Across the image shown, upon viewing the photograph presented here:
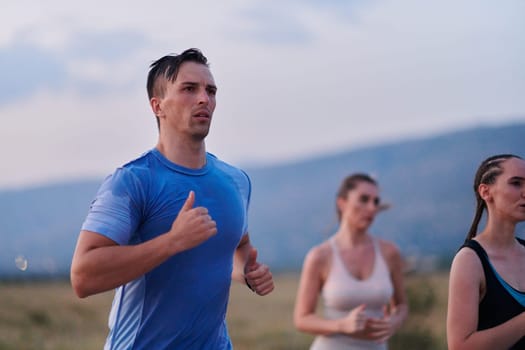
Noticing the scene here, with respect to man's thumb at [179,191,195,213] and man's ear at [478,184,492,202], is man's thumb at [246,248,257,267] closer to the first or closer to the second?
man's thumb at [179,191,195,213]

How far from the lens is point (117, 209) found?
11.9 feet

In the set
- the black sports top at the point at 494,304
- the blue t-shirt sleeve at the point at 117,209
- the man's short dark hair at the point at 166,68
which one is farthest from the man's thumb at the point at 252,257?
the black sports top at the point at 494,304

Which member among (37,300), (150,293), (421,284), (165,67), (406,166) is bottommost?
(150,293)

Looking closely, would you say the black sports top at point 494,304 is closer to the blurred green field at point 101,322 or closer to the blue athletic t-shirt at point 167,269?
the blue athletic t-shirt at point 167,269

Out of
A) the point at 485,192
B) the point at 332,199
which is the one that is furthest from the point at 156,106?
the point at 332,199

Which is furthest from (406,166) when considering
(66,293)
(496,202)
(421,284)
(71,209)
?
(496,202)

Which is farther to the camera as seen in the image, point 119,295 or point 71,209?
point 71,209

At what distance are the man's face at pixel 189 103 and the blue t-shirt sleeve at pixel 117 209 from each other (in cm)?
32

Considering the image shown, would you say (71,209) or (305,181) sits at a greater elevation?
(305,181)

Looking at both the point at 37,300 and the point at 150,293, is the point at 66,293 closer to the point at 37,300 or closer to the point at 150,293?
the point at 37,300

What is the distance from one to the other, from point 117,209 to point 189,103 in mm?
582

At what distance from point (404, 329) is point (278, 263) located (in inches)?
2622

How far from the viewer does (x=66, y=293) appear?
72.8 ft

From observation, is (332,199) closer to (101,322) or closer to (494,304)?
(101,322)
